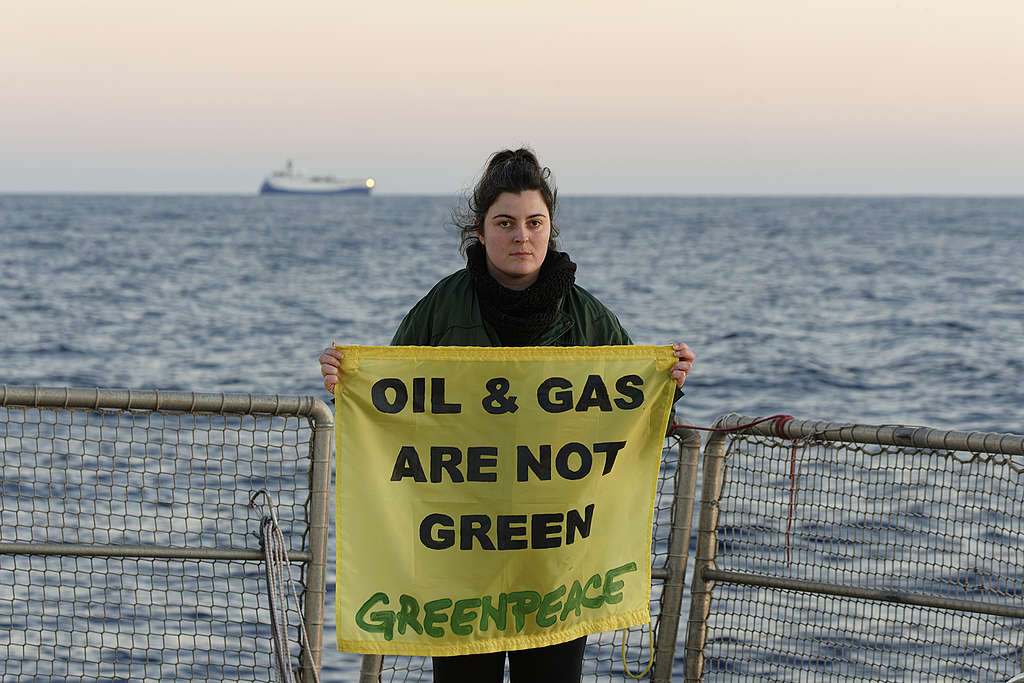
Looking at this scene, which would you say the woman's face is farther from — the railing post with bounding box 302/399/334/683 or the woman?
the railing post with bounding box 302/399/334/683

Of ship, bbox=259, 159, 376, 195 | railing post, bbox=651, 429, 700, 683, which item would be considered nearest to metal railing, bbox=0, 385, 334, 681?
railing post, bbox=651, 429, 700, 683

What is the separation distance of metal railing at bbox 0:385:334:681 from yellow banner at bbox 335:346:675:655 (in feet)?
0.91

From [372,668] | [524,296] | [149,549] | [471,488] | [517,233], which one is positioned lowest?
[372,668]

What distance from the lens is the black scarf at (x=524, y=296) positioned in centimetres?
376

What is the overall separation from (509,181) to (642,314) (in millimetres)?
29378

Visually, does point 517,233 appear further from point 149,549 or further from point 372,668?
point 372,668

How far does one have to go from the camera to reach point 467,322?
3961 mm

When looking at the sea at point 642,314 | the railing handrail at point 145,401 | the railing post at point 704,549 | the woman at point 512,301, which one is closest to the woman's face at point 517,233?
the woman at point 512,301

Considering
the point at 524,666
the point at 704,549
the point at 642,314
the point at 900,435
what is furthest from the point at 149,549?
the point at 642,314

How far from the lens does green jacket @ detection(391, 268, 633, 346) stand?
12.9 ft

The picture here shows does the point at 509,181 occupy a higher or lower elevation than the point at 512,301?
higher

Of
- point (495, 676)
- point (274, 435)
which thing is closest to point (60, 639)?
point (274, 435)

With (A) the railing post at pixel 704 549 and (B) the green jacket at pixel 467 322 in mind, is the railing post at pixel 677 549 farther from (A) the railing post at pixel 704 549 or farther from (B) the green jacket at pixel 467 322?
(B) the green jacket at pixel 467 322

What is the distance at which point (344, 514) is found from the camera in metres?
4.10
